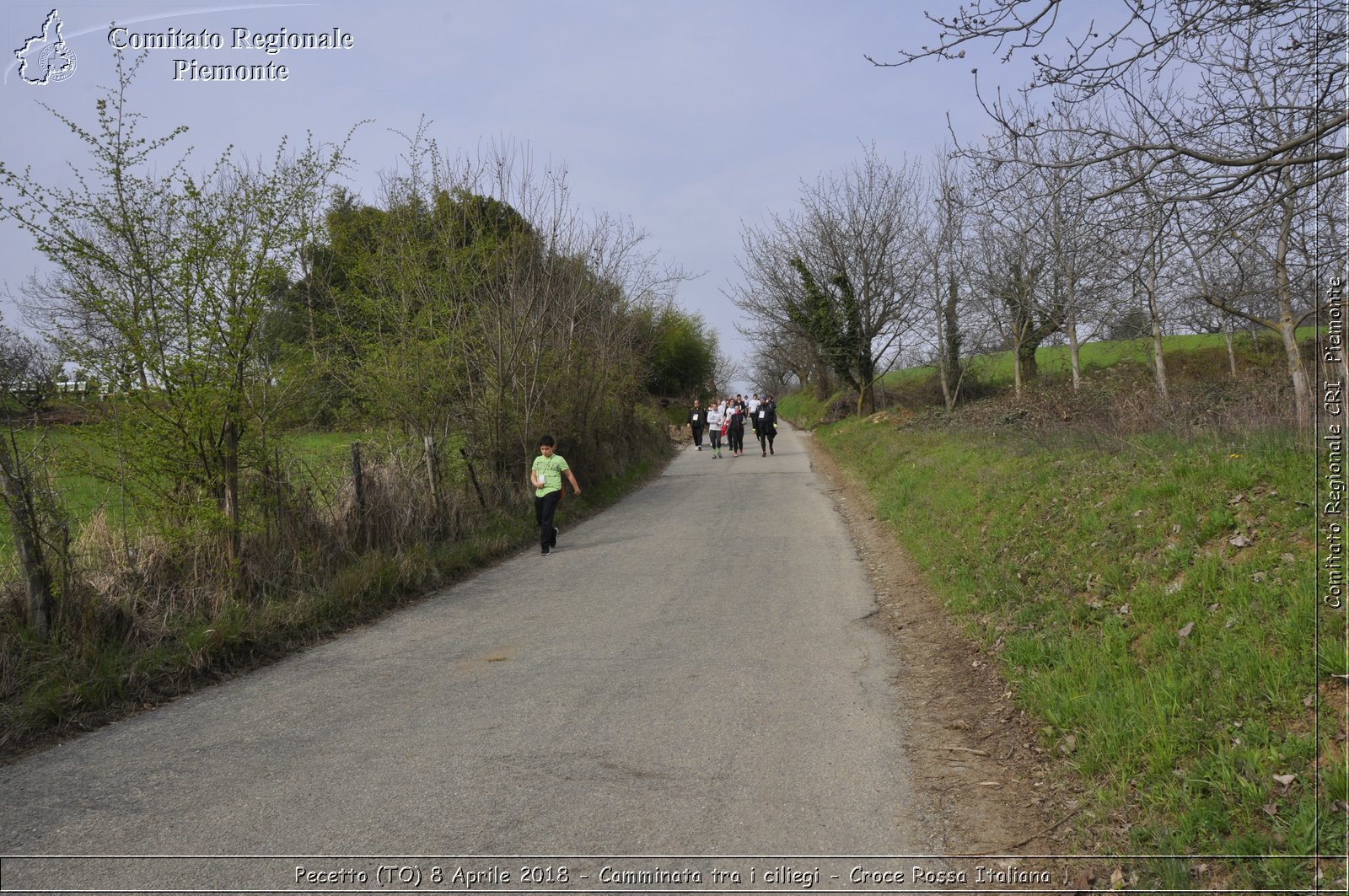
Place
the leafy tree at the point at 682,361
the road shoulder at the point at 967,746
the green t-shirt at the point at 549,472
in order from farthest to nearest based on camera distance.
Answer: the leafy tree at the point at 682,361, the green t-shirt at the point at 549,472, the road shoulder at the point at 967,746

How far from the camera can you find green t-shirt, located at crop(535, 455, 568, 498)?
1280 centimetres

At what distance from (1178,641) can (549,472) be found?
921 centimetres

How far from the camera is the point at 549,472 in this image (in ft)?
42.7

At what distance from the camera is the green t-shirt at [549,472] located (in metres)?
12.8

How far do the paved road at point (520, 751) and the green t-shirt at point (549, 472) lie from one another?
3728mm

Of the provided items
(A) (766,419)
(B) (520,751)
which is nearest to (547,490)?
(B) (520,751)

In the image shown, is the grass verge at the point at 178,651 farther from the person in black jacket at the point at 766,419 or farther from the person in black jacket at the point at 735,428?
the person in black jacket at the point at 735,428

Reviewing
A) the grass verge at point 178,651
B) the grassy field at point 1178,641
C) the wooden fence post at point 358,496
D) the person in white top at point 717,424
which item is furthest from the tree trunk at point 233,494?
the person in white top at point 717,424

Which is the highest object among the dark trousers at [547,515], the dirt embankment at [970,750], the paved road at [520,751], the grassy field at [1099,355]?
the grassy field at [1099,355]

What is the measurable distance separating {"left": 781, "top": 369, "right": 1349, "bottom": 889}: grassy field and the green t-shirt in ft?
17.6

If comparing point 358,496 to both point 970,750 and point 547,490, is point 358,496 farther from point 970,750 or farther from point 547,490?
point 970,750

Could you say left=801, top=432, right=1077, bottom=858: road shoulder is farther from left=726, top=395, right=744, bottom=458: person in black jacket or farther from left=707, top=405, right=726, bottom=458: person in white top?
left=707, top=405, right=726, bottom=458: person in white top

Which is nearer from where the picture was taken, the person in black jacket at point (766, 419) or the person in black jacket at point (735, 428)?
the person in black jacket at point (766, 419)

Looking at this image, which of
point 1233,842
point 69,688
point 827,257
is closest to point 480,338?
point 69,688
